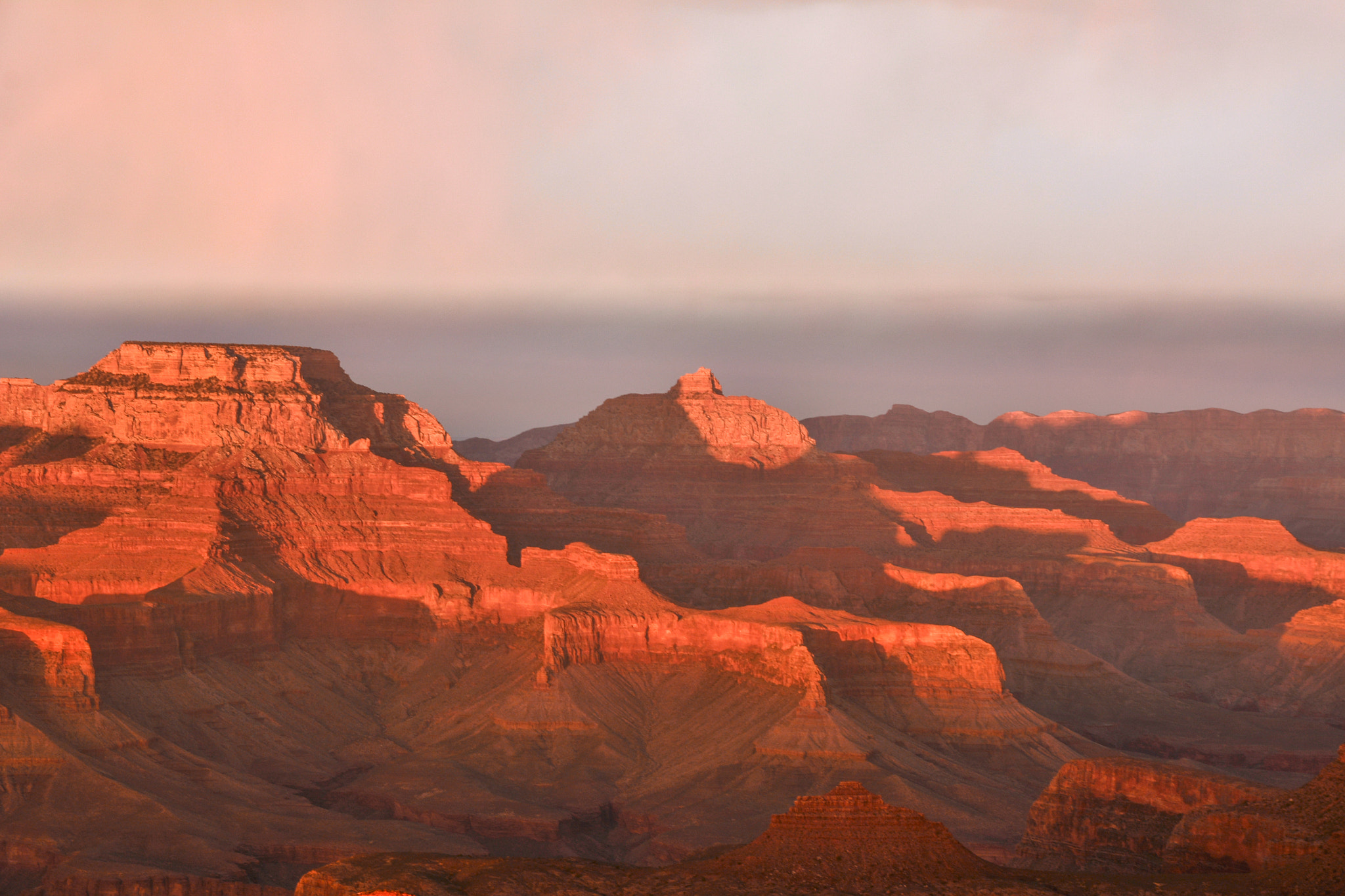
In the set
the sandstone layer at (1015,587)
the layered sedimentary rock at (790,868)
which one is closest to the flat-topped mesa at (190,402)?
the sandstone layer at (1015,587)

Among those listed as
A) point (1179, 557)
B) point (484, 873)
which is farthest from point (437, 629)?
point (1179, 557)

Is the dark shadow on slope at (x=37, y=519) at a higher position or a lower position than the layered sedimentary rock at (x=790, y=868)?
higher

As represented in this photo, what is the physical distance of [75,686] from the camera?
99.6 m

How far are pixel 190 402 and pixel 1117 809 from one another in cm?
9118

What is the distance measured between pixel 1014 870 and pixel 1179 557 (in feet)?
470

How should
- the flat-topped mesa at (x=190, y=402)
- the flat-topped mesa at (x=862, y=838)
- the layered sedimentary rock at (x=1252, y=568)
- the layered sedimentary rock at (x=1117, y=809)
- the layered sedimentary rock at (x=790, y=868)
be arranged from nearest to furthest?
the layered sedimentary rock at (x=790, y=868)
the flat-topped mesa at (x=862, y=838)
the layered sedimentary rock at (x=1117, y=809)
the flat-topped mesa at (x=190, y=402)
the layered sedimentary rock at (x=1252, y=568)

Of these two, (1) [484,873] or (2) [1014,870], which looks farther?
(2) [1014,870]

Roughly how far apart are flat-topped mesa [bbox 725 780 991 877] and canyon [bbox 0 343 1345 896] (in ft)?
0.36

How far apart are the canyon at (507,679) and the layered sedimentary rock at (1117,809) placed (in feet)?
0.55

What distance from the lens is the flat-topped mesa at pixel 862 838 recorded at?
50219 mm

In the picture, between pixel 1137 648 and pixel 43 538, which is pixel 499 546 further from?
pixel 1137 648

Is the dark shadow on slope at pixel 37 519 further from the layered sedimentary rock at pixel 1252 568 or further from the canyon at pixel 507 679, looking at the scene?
the layered sedimentary rock at pixel 1252 568

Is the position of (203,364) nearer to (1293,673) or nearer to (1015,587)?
(1015,587)

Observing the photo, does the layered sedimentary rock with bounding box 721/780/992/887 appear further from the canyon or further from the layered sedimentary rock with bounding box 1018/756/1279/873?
the layered sedimentary rock with bounding box 1018/756/1279/873
